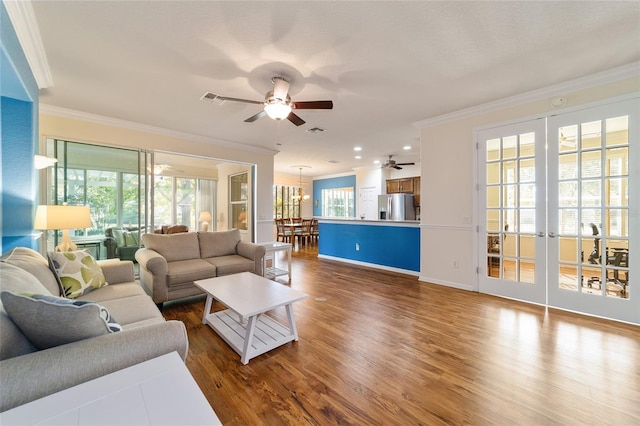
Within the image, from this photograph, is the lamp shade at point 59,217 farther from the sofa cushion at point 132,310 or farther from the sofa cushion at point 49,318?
the sofa cushion at point 49,318

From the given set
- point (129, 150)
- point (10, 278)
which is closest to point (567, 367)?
point (10, 278)

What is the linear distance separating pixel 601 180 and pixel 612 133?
0.51 metres

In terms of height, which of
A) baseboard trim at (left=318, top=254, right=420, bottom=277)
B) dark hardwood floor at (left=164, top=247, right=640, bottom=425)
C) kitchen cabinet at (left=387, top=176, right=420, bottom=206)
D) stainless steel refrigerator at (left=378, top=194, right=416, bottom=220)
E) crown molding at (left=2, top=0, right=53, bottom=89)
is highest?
crown molding at (left=2, top=0, right=53, bottom=89)

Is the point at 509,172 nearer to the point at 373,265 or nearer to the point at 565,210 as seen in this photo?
the point at 565,210

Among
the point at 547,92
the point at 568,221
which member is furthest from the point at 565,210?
the point at 547,92

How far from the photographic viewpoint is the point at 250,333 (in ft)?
6.70

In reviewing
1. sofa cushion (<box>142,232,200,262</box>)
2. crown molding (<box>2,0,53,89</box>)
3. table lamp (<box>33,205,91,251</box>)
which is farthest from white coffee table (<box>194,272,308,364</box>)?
crown molding (<box>2,0,53,89</box>)

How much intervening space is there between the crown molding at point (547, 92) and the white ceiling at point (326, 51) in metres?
0.12

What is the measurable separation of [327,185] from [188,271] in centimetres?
765

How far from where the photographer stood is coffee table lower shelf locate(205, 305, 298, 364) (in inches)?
81.2

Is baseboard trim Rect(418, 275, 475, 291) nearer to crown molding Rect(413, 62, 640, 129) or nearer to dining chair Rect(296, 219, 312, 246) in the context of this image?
crown molding Rect(413, 62, 640, 129)

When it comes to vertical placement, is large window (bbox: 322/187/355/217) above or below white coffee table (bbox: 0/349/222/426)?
above

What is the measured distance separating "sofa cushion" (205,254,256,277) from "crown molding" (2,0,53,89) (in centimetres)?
262

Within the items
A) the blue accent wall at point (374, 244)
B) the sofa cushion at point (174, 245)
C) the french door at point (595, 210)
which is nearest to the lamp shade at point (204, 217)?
the blue accent wall at point (374, 244)
